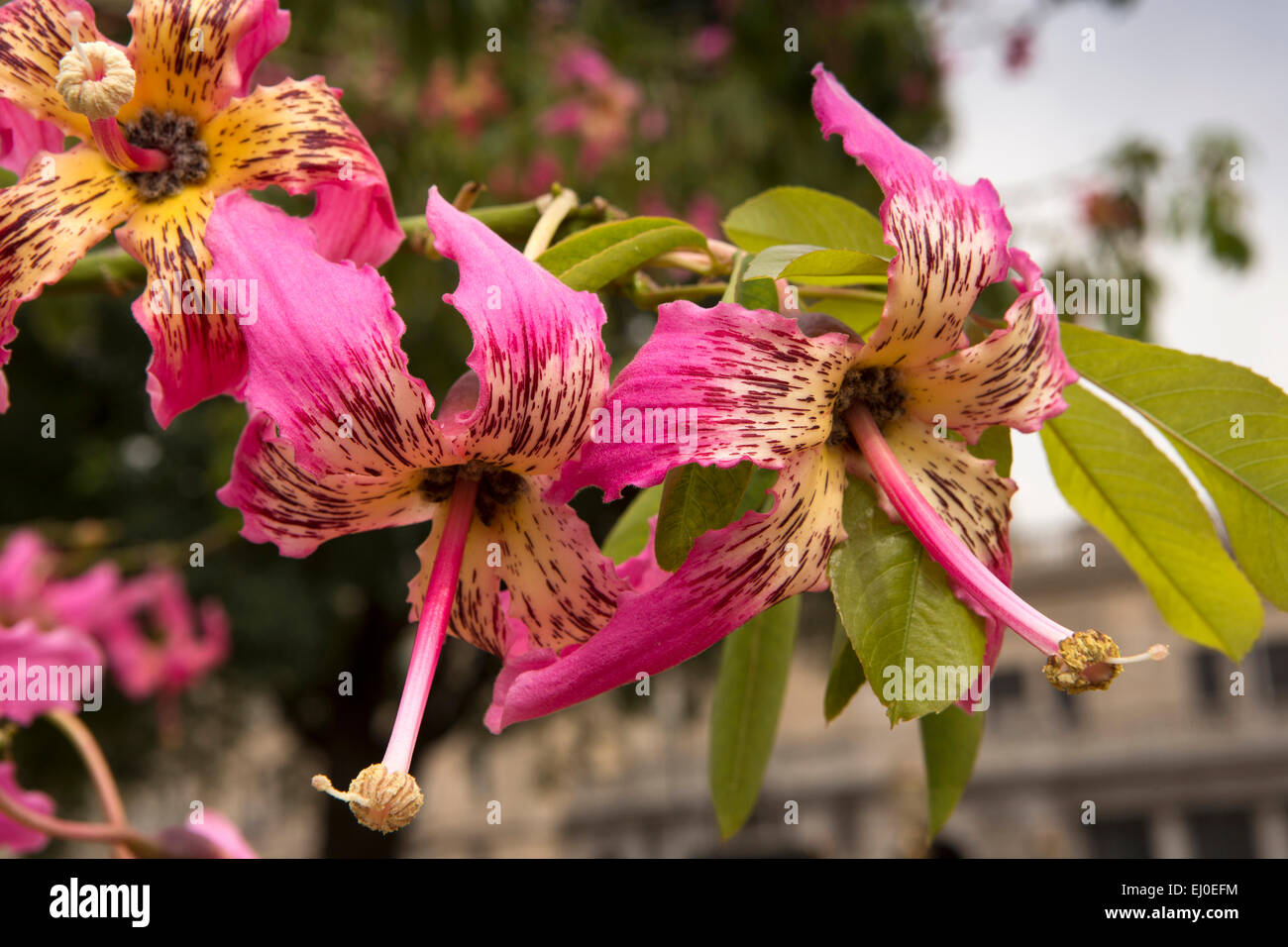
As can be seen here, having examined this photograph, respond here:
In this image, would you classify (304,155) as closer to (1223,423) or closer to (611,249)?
(611,249)

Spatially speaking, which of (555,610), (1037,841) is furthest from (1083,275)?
(1037,841)

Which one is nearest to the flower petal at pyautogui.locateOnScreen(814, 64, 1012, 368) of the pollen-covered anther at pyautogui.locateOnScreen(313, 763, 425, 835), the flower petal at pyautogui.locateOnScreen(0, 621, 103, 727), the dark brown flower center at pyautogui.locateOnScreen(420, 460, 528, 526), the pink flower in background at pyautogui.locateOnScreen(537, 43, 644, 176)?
the dark brown flower center at pyautogui.locateOnScreen(420, 460, 528, 526)

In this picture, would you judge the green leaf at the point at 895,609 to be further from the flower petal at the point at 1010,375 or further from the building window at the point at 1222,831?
the building window at the point at 1222,831

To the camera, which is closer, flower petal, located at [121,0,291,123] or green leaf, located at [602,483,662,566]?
flower petal, located at [121,0,291,123]

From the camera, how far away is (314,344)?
1.76 feet

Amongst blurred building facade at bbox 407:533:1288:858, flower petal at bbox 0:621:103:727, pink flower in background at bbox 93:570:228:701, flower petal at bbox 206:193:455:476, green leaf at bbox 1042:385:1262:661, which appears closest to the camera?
flower petal at bbox 206:193:455:476

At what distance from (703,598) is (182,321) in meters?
0.33

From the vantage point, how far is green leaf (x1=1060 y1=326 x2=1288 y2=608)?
79 centimetres

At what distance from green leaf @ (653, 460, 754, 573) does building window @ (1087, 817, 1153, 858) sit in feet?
73.9

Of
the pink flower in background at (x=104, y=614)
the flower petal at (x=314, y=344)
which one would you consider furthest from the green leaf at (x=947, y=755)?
the pink flower in background at (x=104, y=614)

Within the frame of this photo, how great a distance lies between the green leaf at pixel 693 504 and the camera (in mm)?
595

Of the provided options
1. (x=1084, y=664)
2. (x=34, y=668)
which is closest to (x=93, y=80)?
(x=1084, y=664)

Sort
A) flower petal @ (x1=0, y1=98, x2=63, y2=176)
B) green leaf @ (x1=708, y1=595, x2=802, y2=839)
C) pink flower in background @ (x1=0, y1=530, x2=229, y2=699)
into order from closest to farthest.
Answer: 1. flower petal @ (x1=0, y1=98, x2=63, y2=176)
2. green leaf @ (x1=708, y1=595, x2=802, y2=839)
3. pink flower in background @ (x1=0, y1=530, x2=229, y2=699)

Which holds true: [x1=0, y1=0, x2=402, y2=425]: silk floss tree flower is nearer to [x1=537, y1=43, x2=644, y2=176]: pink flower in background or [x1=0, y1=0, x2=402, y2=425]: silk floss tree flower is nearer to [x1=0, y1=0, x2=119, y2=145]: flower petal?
[x1=0, y1=0, x2=119, y2=145]: flower petal
